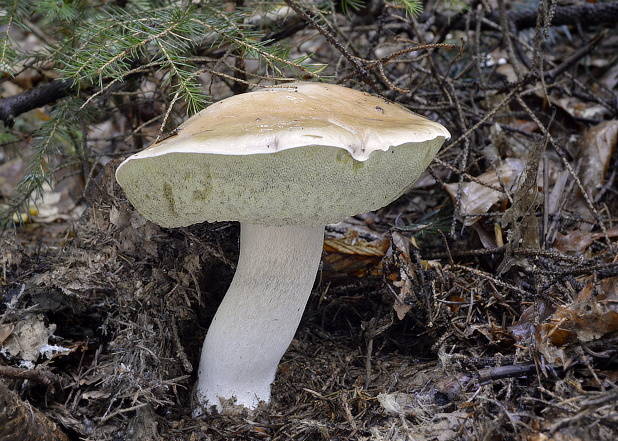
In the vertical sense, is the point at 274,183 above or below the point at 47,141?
above

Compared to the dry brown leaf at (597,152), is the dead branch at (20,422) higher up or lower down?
higher up

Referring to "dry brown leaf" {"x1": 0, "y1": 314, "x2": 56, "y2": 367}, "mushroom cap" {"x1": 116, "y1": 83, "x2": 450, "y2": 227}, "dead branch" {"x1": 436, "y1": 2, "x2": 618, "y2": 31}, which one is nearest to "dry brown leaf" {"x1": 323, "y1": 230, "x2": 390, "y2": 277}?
"mushroom cap" {"x1": 116, "y1": 83, "x2": 450, "y2": 227}

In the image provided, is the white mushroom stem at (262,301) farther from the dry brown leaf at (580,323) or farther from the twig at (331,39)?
the dry brown leaf at (580,323)

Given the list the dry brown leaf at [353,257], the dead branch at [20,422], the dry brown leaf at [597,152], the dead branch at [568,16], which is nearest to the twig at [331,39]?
the dry brown leaf at [353,257]

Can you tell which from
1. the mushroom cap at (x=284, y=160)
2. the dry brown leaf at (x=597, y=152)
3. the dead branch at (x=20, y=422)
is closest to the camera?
the mushroom cap at (x=284, y=160)

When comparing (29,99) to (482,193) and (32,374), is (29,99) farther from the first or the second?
(482,193)

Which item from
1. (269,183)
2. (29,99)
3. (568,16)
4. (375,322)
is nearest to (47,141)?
(29,99)

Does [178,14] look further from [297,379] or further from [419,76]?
[419,76]

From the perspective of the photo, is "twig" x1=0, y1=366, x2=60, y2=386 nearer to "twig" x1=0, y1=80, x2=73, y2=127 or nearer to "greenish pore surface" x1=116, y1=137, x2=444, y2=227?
"greenish pore surface" x1=116, y1=137, x2=444, y2=227
